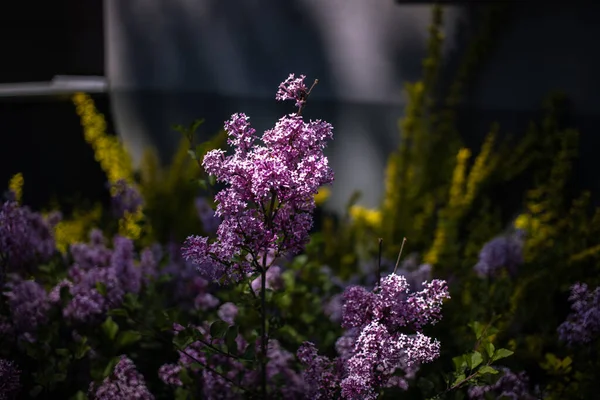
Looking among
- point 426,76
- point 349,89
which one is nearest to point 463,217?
point 426,76

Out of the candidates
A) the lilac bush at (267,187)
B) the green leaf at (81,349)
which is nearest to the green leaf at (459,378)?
the lilac bush at (267,187)

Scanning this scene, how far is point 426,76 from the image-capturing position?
9.64 feet

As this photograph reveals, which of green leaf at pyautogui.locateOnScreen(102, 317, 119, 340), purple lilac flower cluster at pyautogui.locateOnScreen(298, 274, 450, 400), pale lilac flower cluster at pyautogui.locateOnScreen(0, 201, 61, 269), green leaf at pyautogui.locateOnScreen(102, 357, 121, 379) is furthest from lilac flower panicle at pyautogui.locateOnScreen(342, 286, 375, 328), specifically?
pale lilac flower cluster at pyautogui.locateOnScreen(0, 201, 61, 269)

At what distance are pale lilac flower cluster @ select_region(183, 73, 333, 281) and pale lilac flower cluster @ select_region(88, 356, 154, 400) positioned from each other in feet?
1.14

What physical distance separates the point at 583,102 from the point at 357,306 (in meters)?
1.88

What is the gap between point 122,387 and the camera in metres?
1.30

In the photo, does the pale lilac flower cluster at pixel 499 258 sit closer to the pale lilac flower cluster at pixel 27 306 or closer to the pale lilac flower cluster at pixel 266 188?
the pale lilac flower cluster at pixel 266 188

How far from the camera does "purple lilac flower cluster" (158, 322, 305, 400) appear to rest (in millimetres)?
1459

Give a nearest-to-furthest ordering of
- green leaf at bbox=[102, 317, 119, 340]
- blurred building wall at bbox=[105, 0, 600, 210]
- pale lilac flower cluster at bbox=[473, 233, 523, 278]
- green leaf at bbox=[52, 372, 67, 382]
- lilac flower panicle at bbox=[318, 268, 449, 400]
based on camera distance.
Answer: lilac flower panicle at bbox=[318, 268, 449, 400], green leaf at bbox=[52, 372, 67, 382], green leaf at bbox=[102, 317, 119, 340], pale lilac flower cluster at bbox=[473, 233, 523, 278], blurred building wall at bbox=[105, 0, 600, 210]

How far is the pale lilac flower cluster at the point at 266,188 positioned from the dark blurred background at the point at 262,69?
1.87 m

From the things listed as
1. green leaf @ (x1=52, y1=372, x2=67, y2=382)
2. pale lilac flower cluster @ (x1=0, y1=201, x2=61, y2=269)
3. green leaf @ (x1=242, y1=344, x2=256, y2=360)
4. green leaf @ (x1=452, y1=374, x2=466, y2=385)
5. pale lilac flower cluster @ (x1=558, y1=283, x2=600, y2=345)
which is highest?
pale lilac flower cluster @ (x1=0, y1=201, x2=61, y2=269)

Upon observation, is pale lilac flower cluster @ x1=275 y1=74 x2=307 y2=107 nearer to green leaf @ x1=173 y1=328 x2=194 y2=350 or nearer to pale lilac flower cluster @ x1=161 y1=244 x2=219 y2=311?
green leaf @ x1=173 y1=328 x2=194 y2=350

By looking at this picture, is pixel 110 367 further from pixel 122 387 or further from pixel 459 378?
pixel 459 378

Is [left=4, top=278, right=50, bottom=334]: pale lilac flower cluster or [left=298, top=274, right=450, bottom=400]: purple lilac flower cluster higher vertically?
[left=4, top=278, right=50, bottom=334]: pale lilac flower cluster
